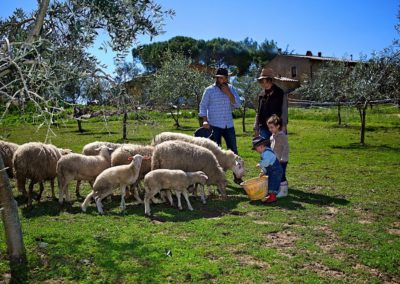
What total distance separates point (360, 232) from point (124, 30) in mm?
5332

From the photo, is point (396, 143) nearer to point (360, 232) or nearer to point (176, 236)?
point (360, 232)

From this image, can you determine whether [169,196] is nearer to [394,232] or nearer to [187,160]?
[187,160]

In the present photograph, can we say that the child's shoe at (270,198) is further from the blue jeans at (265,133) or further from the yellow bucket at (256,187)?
the blue jeans at (265,133)

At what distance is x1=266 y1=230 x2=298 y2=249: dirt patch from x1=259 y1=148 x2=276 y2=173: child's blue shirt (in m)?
2.11

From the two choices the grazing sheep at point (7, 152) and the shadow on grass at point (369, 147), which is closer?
the grazing sheep at point (7, 152)

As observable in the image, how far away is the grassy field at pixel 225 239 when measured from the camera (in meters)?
5.33

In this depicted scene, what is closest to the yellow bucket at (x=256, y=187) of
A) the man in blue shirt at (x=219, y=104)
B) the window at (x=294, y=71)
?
the man in blue shirt at (x=219, y=104)

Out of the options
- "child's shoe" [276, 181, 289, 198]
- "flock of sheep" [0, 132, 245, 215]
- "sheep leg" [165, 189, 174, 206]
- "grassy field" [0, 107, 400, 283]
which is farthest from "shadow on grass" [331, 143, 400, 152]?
"sheep leg" [165, 189, 174, 206]

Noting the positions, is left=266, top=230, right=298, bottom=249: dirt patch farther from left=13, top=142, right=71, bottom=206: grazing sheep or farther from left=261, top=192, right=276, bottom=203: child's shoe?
left=13, top=142, right=71, bottom=206: grazing sheep

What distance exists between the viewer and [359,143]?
22594 mm

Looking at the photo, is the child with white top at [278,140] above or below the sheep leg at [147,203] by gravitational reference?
above

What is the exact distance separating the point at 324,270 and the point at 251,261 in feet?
3.32

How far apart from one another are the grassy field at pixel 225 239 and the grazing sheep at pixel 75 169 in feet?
1.65

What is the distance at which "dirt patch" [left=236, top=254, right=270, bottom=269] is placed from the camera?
5.56m
